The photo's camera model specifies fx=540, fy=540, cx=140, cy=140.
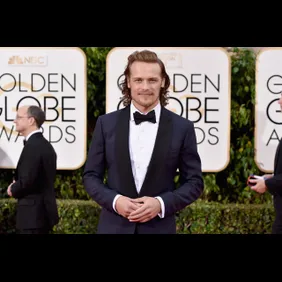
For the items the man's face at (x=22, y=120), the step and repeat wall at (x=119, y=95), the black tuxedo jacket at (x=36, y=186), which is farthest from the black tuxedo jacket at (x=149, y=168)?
the man's face at (x=22, y=120)

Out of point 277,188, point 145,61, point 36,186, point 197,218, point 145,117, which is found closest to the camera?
point 145,117

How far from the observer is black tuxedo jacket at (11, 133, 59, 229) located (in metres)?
3.98

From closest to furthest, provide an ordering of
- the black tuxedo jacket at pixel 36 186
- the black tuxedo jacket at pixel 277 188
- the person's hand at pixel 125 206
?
the person's hand at pixel 125 206
the black tuxedo jacket at pixel 277 188
the black tuxedo jacket at pixel 36 186

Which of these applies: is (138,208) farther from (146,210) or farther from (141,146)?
(141,146)

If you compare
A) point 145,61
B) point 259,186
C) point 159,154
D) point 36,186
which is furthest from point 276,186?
point 36,186

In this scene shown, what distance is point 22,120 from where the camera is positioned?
407cm

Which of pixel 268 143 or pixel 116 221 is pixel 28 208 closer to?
pixel 116 221

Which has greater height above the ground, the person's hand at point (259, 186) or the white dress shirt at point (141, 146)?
the white dress shirt at point (141, 146)

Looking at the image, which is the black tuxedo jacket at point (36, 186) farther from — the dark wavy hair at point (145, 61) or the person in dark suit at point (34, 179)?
the dark wavy hair at point (145, 61)

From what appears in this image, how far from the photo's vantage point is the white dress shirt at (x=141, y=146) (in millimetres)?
3584

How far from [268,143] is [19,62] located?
1.95 meters

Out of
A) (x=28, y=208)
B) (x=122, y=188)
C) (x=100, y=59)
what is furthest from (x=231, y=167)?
Answer: (x=28, y=208)

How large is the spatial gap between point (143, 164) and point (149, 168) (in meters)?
0.07

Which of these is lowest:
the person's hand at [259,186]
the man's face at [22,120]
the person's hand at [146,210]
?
the person's hand at [146,210]
